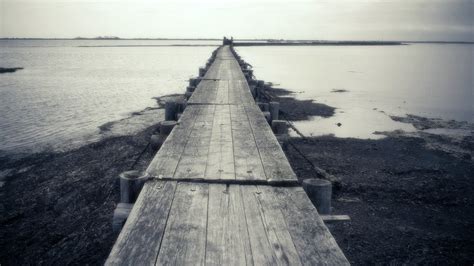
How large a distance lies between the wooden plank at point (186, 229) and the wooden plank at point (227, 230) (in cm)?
6

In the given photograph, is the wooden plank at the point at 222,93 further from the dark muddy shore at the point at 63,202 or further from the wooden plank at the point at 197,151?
the dark muddy shore at the point at 63,202

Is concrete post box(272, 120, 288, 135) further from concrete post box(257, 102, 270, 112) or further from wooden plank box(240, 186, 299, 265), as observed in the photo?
wooden plank box(240, 186, 299, 265)

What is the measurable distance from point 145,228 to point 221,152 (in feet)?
7.12

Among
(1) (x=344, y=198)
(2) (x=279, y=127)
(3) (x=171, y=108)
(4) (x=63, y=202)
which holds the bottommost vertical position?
(4) (x=63, y=202)

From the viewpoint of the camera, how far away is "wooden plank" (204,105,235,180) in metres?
4.17

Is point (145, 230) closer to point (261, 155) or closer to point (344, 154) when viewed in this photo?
point (261, 155)

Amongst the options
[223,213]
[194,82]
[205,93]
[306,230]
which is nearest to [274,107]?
[205,93]

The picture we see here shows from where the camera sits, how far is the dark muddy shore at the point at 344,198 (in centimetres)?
662

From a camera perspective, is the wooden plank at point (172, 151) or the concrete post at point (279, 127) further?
the concrete post at point (279, 127)

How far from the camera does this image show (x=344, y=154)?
12234 mm

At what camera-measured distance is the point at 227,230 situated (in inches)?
117

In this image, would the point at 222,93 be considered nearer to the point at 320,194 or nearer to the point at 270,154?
the point at 270,154

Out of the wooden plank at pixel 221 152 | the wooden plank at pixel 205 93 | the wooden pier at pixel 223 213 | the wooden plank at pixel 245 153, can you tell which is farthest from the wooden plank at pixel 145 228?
the wooden plank at pixel 205 93

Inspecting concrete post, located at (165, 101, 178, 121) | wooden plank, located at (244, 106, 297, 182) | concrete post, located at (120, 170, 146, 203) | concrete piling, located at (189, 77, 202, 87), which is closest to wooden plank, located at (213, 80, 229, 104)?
concrete piling, located at (189, 77, 202, 87)
